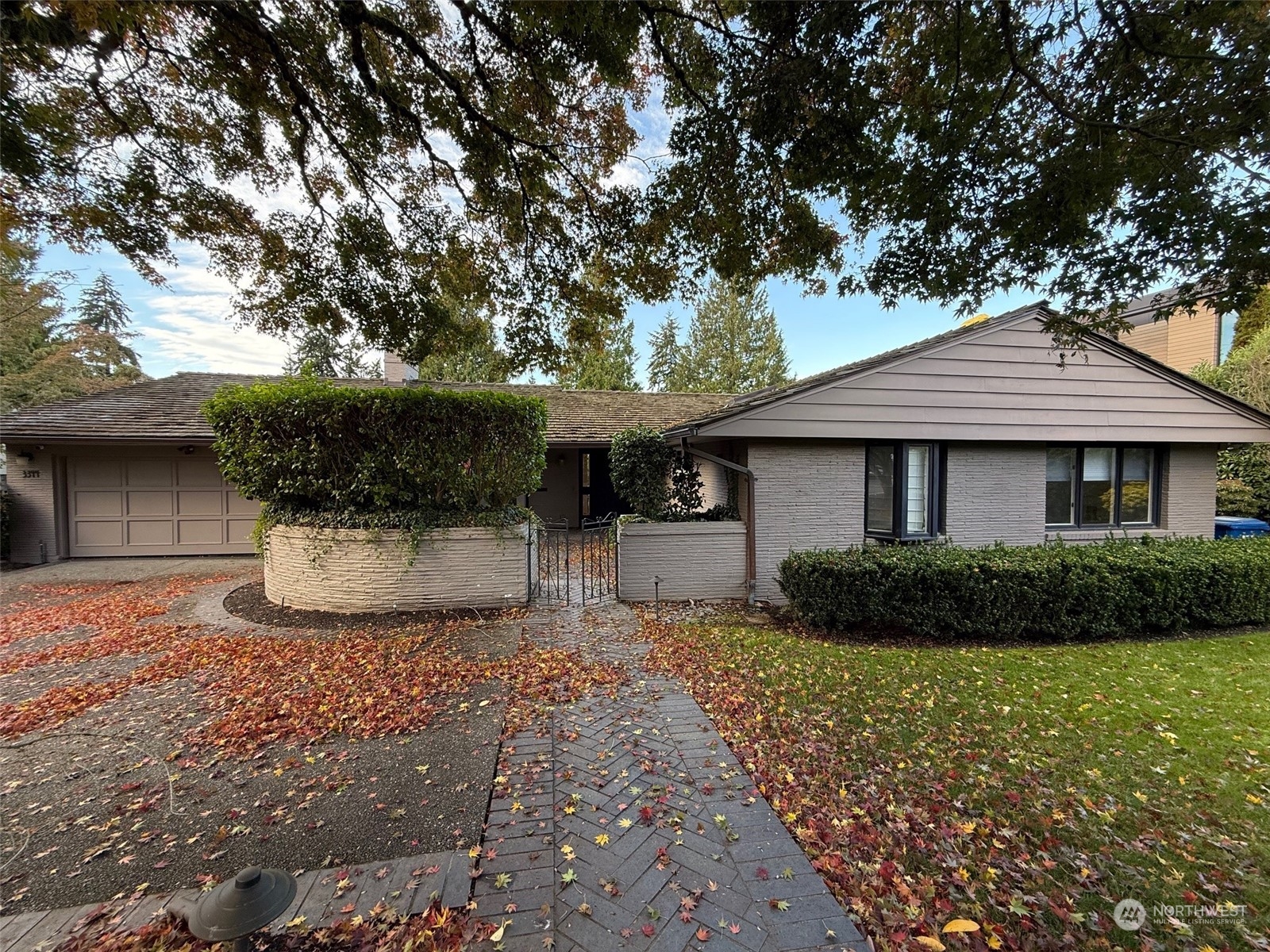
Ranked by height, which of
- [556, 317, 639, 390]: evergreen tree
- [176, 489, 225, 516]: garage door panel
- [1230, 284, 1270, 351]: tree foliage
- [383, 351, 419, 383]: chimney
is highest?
[556, 317, 639, 390]: evergreen tree

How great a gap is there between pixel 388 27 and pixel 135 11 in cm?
192

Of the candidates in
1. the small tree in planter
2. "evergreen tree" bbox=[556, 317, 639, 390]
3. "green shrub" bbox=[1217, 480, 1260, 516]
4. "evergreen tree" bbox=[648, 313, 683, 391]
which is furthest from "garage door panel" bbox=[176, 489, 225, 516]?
"green shrub" bbox=[1217, 480, 1260, 516]

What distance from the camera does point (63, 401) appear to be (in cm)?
1255

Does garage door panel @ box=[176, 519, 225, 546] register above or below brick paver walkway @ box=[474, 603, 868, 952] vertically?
above

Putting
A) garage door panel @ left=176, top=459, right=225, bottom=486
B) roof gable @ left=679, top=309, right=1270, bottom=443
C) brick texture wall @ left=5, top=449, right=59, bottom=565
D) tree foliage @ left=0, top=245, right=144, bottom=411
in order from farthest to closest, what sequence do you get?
tree foliage @ left=0, top=245, right=144, bottom=411 → garage door panel @ left=176, top=459, right=225, bottom=486 → brick texture wall @ left=5, top=449, right=59, bottom=565 → roof gable @ left=679, top=309, right=1270, bottom=443

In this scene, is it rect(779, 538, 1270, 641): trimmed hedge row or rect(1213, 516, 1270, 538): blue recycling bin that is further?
rect(1213, 516, 1270, 538): blue recycling bin

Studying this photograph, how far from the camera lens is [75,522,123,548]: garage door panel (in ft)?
38.5

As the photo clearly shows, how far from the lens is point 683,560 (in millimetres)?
8086

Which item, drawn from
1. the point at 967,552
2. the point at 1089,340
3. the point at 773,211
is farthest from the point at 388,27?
the point at 1089,340

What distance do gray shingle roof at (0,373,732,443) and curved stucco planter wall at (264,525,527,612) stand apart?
4.80 metres

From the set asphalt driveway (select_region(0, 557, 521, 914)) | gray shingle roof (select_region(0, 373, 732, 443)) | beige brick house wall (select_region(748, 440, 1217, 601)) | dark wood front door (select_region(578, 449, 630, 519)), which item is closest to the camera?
asphalt driveway (select_region(0, 557, 521, 914))

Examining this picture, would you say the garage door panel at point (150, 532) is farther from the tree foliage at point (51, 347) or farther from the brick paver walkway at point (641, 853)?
the brick paver walkway at point (641, 853)

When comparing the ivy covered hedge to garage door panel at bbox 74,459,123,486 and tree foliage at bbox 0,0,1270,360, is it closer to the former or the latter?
tree foliage at bbox 0,0,1270,360

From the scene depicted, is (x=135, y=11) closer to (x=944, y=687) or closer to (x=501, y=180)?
(x=501, y=180)
